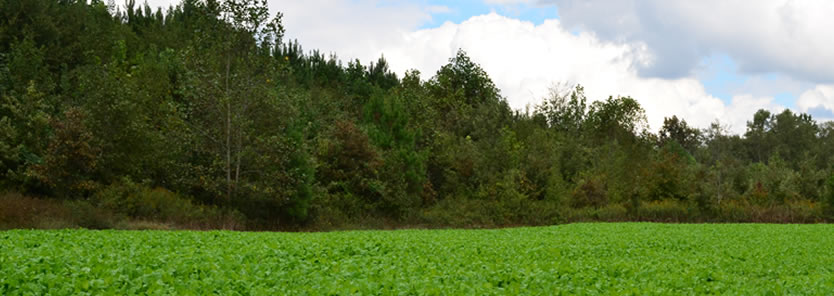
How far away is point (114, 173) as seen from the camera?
3117 cm

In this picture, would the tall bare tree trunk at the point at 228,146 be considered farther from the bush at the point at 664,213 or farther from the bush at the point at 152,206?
the bush at the point at 664,213

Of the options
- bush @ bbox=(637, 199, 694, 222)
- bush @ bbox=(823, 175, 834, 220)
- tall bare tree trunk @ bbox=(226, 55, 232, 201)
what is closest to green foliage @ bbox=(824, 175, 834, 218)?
bush @ bbox=(823, 175, 834, 220)

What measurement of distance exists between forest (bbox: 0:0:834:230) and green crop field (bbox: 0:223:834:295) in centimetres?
896

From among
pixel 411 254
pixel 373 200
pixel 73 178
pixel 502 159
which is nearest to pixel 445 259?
pixel 411 254

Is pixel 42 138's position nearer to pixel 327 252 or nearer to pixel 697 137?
pixel 327 252

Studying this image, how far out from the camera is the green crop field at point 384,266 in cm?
1170

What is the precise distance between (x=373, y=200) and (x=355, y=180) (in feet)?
6.15

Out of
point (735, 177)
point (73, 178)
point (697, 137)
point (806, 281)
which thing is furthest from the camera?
point (697, 137)

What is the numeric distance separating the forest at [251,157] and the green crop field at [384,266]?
896cm

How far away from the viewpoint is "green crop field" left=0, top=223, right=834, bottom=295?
11.7 m

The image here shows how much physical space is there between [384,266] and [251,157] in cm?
1928

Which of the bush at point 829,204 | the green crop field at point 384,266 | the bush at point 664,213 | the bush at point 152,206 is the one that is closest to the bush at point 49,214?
the bush at point 152,206

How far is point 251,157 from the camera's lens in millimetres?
33375

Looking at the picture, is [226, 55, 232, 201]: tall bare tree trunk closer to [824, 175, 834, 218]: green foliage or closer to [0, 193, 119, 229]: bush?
[0, 193, 119, 229]: bush
